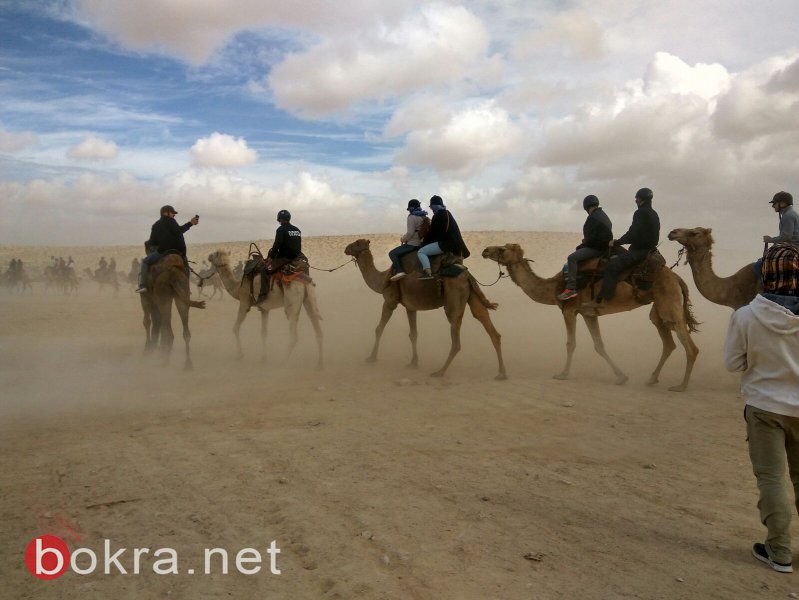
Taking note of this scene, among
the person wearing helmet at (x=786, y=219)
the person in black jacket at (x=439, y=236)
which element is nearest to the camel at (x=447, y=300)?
the person in black jacket at (x=439, y=236)

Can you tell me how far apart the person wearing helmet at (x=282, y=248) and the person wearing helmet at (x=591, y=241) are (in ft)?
19.2

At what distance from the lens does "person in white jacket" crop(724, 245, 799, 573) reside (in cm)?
470

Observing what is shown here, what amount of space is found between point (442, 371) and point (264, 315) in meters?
5.10

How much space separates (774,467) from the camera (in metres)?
4.77

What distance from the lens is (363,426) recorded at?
28.4 ft

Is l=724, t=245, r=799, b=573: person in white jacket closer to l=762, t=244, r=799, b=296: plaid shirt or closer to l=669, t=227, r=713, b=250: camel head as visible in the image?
l=762, t=244, r=799, b=296: plaid shirt

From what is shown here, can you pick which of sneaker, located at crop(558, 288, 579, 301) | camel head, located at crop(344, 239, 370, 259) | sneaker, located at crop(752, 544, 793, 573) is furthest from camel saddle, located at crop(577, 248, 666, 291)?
sneaker, located at crop(752, 544, 793, 573)

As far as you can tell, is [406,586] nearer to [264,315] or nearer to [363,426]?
[363,426]

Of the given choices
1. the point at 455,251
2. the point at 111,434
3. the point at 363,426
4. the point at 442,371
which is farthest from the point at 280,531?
the point at 455,251

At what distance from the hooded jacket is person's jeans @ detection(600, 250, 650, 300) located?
729 cm

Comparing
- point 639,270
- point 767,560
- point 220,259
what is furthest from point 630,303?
point 220,259

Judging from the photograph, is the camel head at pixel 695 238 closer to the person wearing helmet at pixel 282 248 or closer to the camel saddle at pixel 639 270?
the camel saddle at pixel 639 270

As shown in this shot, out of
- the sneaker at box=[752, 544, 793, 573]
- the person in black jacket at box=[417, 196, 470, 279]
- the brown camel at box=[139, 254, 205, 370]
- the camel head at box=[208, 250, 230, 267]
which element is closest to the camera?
the sneaker at box=[752, 544, 793, 573]

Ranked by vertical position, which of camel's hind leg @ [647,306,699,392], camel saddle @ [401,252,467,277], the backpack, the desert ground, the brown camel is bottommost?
the desert ground
